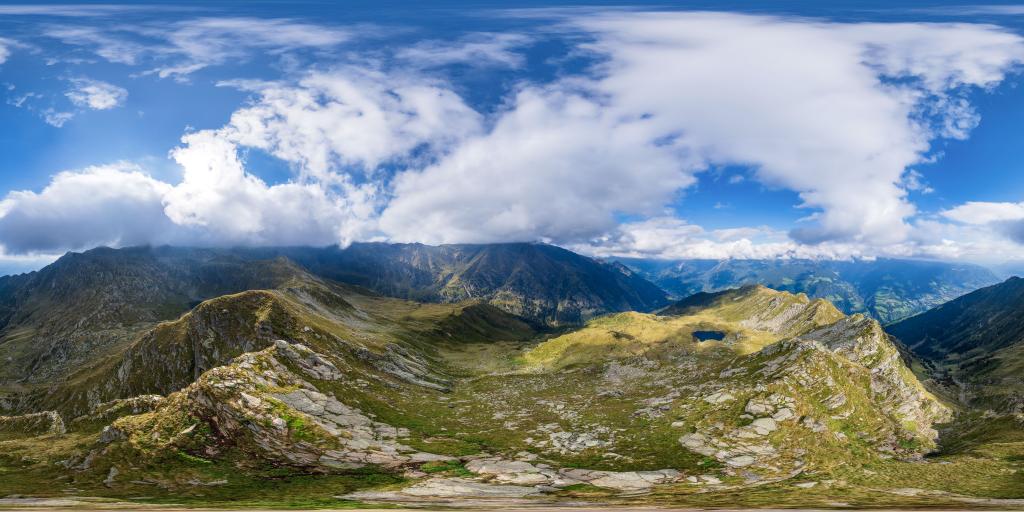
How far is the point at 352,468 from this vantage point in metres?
61.1

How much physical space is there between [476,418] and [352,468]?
3676 cm

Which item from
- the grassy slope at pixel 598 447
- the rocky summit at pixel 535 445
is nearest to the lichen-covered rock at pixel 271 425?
the rocky summit at pixel 535 445

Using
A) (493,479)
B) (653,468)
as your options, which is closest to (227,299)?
(493,479)

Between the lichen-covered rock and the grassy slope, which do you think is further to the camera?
the lichen-covered rock

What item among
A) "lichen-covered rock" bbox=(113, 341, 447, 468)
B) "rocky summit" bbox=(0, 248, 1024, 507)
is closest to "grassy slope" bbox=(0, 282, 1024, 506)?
"rocky summit" bbox=(0, 248, 1024, 507)

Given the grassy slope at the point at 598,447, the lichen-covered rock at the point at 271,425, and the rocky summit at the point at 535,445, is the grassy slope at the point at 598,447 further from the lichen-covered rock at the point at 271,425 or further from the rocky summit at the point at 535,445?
the lichen-covered rock at the point at 271,425

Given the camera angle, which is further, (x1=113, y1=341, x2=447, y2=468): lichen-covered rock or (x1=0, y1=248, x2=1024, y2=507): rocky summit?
(x1=113, y1=341, x2=447, y2=468): lichen-covered rock

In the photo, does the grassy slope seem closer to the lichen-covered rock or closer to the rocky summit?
the rocky summit

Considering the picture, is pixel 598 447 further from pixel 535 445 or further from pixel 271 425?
pixel 271 425

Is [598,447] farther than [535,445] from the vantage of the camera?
No

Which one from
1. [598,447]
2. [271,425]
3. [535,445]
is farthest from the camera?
[535,445]

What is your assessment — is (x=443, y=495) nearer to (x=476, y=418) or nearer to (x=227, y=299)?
(x=476, y=418)

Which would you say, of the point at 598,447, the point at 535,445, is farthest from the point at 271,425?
the point at 598,447

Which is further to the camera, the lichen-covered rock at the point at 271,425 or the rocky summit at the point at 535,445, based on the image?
the lichen-covered rock at the point at 271,425
